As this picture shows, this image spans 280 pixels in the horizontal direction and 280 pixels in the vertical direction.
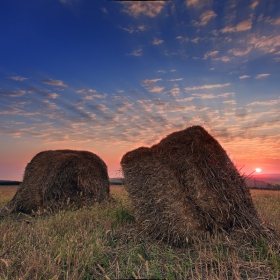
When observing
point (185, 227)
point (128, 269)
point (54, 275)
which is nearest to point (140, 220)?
point (185, 227)

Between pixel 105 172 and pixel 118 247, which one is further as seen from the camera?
pixel 105 172

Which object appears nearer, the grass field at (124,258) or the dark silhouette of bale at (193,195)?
the grass field at (124,258)

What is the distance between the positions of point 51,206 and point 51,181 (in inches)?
35.5

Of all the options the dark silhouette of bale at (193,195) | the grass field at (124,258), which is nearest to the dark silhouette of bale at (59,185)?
the grass field at (124,258)

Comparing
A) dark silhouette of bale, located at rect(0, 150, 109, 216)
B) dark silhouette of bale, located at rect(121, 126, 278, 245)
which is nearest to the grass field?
dark silhouette of bale, located at rect(121, 126, 278, 245)

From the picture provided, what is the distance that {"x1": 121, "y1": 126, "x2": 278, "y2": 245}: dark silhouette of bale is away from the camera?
675 centimetres

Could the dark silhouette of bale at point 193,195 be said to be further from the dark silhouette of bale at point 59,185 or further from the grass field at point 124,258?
the dark silhouette of bale at point 59,185

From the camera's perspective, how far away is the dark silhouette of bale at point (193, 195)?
6754 mm

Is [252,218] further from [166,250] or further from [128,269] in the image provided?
[128,269]

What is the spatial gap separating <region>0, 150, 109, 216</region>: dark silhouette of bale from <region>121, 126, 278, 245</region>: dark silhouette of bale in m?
4.58

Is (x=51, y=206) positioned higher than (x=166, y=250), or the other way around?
(x=51, y=206)

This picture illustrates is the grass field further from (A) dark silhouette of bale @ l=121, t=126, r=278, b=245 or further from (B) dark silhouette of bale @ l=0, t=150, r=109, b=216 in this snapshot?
(B) dark silhouette of bale @ l=0, t=150, r=109, b=216

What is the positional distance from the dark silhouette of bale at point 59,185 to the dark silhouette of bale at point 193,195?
4584 millimetres

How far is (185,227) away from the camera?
6.62m
